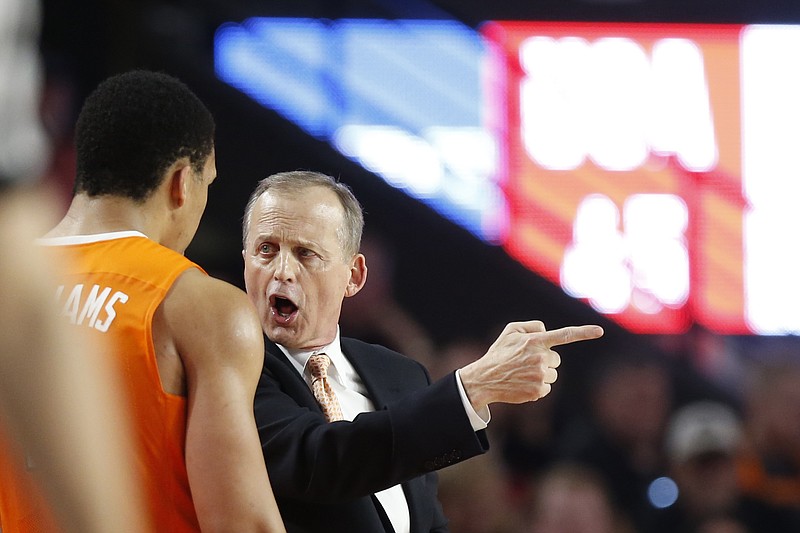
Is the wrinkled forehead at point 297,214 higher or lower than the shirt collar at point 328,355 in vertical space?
higher

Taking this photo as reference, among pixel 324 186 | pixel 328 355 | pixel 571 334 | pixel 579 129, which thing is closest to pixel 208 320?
pixel 571 334

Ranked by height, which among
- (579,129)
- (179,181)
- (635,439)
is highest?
(179,181)

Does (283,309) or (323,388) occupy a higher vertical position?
(283,309)

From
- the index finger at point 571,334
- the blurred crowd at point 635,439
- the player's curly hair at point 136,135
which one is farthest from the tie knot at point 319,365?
the blurred crowd at point 635,439

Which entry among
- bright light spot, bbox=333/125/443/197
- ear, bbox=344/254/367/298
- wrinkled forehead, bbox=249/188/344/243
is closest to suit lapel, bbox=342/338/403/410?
ear, bbox=344/254/367/298

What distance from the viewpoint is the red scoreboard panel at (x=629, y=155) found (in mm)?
4602

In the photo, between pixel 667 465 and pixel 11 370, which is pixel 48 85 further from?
pixel 11 370

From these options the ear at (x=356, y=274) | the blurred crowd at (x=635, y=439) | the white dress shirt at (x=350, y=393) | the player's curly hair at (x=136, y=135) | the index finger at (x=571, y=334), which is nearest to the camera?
the player's curly hair at (x=136, y=135)

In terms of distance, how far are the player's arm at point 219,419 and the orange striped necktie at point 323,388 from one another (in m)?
0.66

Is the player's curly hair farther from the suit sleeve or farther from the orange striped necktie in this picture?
the orange striped necktie

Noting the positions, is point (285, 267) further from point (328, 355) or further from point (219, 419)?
point (219, 419)

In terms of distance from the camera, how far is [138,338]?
162 centimetres

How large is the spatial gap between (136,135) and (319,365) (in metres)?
0.80

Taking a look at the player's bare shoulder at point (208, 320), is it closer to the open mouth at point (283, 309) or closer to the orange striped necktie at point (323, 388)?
the orange striped necktie at point (323, 388)
